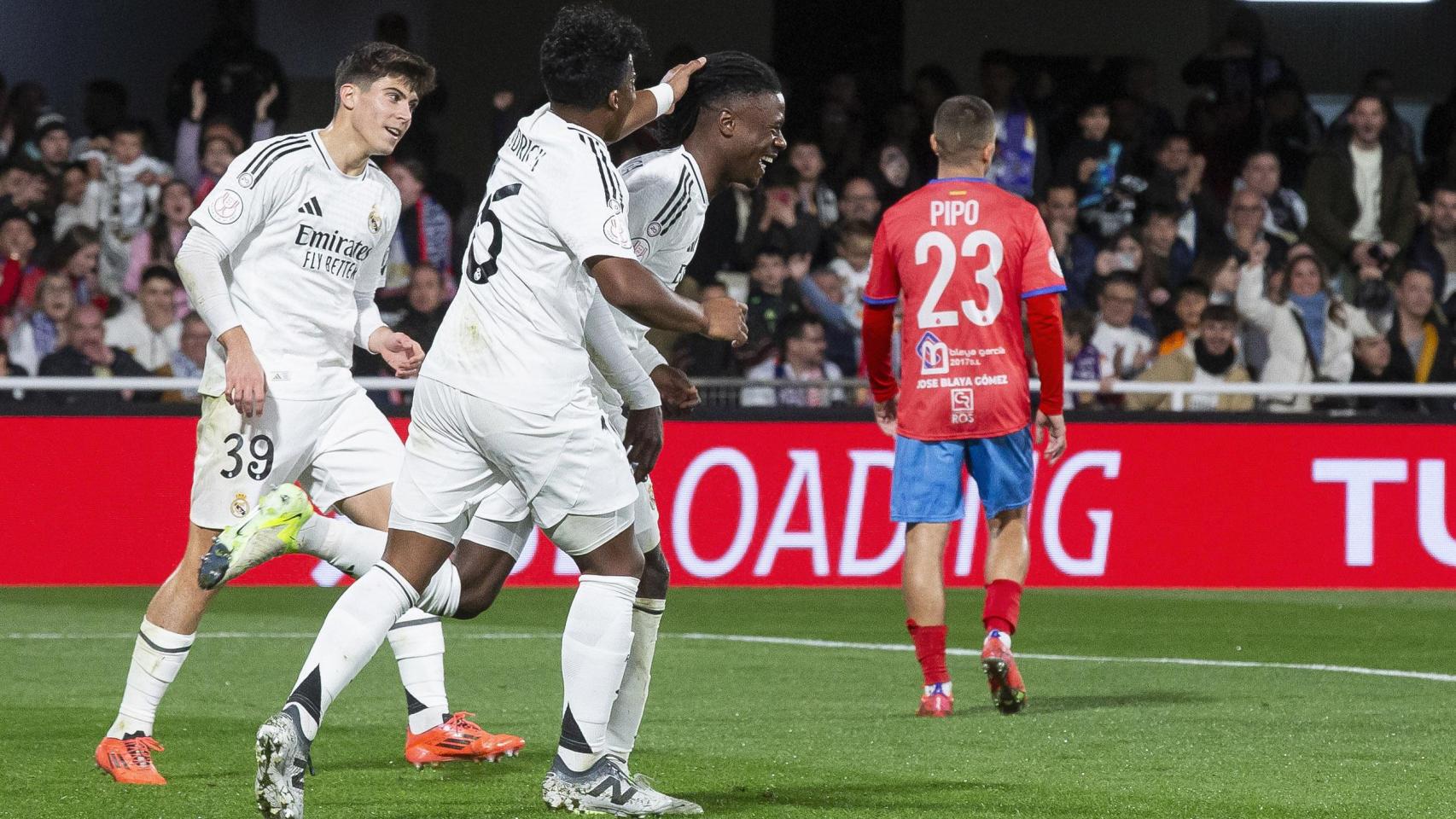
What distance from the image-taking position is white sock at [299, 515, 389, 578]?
6164 millimetres

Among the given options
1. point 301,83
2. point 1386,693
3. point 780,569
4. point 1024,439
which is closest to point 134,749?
point 1024,439

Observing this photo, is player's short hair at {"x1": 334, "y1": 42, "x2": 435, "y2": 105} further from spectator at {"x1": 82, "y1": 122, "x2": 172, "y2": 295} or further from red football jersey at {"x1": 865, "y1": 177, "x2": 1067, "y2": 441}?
spectator at {"x1": 82, "y1": 122, "x2": 172, "y2": 295}

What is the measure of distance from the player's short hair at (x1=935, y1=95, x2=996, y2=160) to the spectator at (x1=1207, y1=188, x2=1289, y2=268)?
7.58 metres

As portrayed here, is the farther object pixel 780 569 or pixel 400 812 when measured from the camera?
pixel 780 569

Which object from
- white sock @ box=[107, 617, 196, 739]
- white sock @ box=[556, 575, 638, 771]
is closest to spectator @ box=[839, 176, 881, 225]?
white sock @ box=[107, 617, 196, 739]

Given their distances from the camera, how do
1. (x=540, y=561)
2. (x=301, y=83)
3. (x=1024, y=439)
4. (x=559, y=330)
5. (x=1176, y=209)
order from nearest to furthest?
1. (x=559, y=330)
2. (x=1024, y=439)
3. (x=540, y=561)
4. (x=1176, y=209)
5. (x=301, y=83)

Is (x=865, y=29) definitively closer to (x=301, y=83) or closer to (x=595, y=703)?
(x=301, y=83)

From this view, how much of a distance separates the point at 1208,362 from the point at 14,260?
7682 mm

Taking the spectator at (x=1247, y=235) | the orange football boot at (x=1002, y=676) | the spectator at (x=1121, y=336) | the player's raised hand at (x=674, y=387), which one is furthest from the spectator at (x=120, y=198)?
the player's raised hand at (x=674, y=387)

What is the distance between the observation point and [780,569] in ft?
41.2

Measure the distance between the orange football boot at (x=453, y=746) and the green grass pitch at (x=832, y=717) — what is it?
0.07 m

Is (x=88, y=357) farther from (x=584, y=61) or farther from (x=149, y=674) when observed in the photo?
(x=584, y=61)

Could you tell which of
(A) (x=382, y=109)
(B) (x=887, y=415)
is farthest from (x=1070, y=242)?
(A) (x=382, y=109)

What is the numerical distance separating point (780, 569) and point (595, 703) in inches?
289
